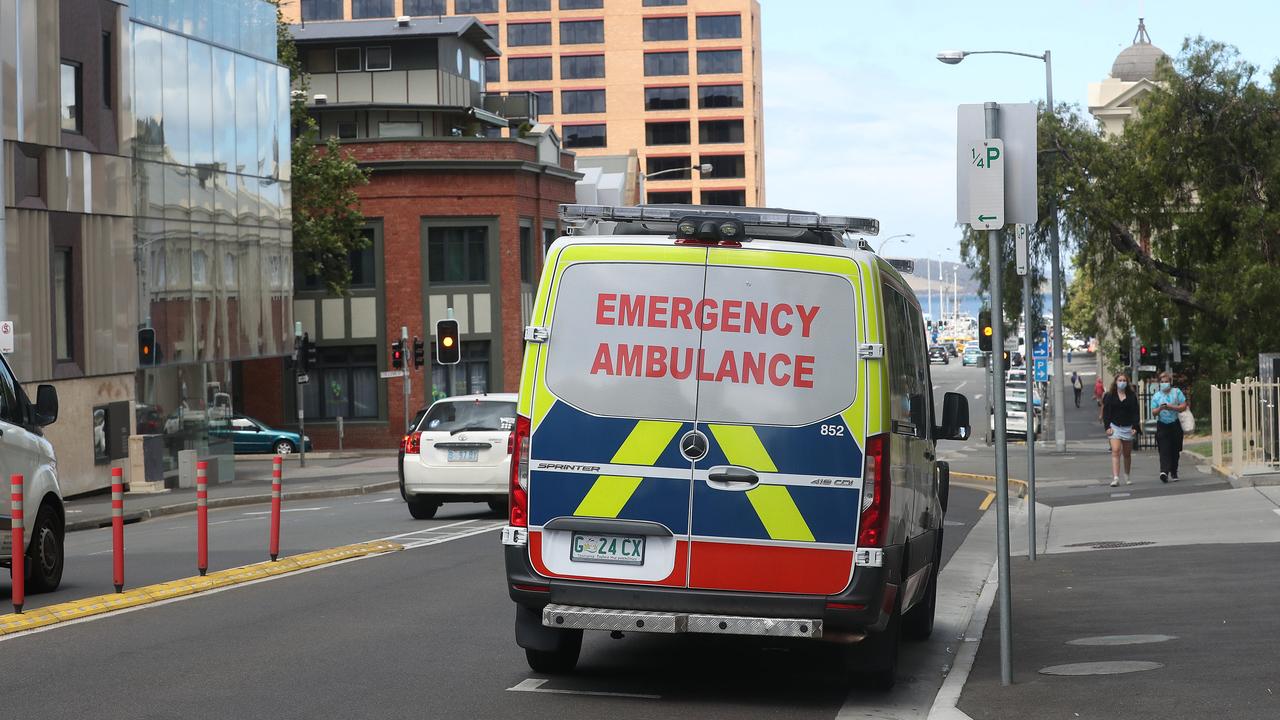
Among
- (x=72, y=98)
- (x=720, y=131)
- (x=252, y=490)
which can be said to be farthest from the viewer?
(x=720, y=131)

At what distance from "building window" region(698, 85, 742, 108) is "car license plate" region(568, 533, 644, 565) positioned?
10882 cm

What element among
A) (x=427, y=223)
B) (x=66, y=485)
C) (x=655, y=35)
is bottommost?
(x=66, y=485)

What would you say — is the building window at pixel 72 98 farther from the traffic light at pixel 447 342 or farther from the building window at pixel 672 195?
the building window at pixel 672 195

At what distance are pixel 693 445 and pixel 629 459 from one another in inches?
13.2

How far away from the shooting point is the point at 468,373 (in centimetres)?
5703

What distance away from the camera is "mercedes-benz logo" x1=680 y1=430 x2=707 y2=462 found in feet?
28.2

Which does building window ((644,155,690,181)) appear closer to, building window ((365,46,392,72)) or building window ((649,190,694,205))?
building window ((649,190,694,205))

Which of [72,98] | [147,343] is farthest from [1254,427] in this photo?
[72,98]

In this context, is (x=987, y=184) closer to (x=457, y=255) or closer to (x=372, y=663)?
(x=372, y=663)

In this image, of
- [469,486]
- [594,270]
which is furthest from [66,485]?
[594,270]

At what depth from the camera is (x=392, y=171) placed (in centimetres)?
5638

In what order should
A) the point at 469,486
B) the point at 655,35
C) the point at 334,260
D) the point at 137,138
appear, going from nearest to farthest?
the point at 469,486 → the point at 137,138 → the point at 334,260 → the point at 655,35

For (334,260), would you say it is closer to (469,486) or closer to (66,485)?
(66,485)

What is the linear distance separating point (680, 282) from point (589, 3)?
110m
